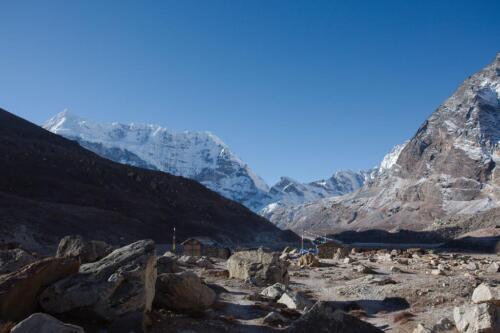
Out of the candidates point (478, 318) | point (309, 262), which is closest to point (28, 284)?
point (478, 318)

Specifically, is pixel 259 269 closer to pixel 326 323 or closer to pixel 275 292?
pixel 275 292

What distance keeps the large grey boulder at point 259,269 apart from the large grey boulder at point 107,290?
8.97 meters

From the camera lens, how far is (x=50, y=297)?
11.0 m

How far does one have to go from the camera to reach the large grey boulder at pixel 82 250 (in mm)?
19227

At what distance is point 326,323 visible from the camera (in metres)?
9.45

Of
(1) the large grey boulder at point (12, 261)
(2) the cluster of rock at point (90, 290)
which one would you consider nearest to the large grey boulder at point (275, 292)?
(2) the cluster of rock at point (90, 290)

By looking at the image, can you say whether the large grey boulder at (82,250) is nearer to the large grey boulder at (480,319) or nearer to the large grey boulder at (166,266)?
the large grey boulder at (166,266)

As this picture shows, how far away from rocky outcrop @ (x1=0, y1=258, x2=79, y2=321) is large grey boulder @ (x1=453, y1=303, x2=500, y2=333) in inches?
387

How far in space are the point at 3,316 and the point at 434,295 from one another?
46.1 ft

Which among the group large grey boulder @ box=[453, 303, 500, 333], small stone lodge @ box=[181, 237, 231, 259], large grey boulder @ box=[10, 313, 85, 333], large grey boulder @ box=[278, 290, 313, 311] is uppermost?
large grey boulder @ box=[453, 303, 500, 333]

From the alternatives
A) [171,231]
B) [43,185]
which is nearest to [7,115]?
[43,185]

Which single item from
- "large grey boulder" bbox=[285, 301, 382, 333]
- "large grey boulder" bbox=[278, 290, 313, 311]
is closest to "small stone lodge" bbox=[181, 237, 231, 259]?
"large grey boulder" bbox=[278, 290, 313, 311]

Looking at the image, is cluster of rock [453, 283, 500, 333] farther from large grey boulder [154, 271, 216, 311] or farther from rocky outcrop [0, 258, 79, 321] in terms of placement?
rocky outcrop [0, 258, 79, 321]

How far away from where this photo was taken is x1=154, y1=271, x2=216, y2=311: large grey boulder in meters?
13.4
